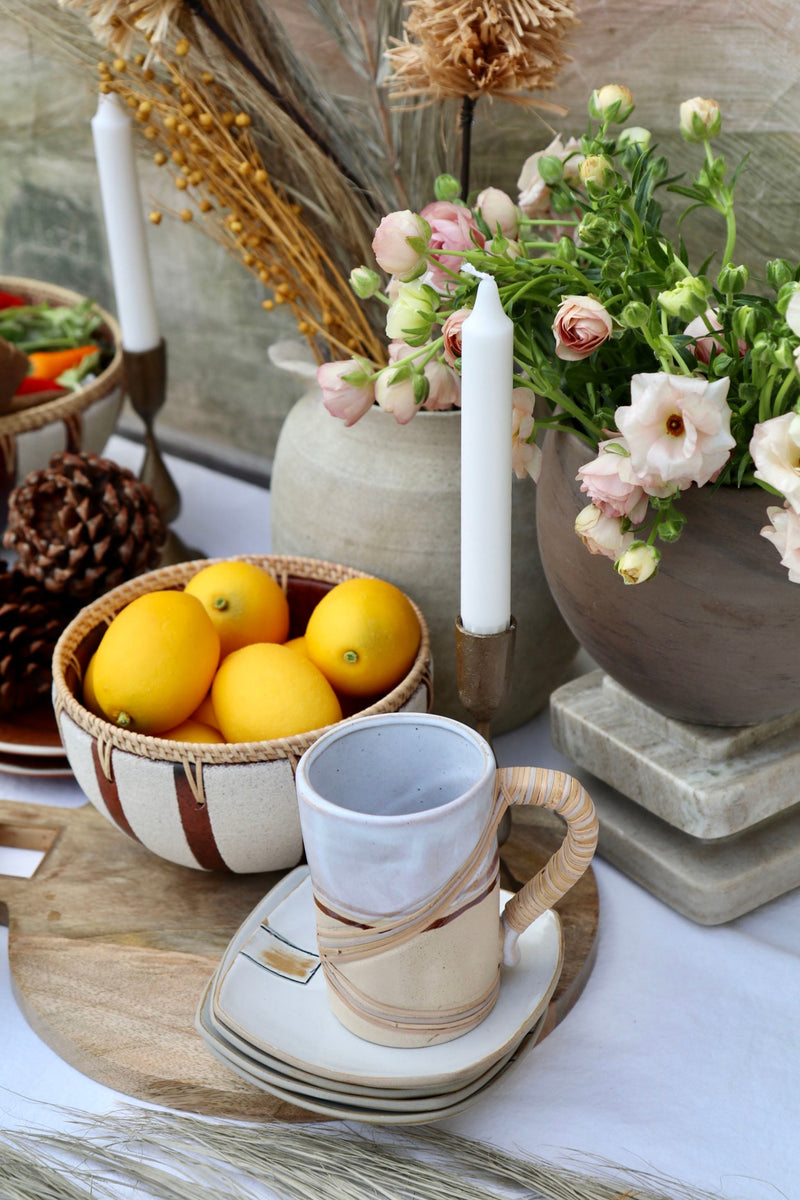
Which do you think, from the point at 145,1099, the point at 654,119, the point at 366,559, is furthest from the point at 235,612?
the point at 654,119

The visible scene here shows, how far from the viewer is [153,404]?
75 centimetres

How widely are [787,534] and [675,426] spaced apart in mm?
46

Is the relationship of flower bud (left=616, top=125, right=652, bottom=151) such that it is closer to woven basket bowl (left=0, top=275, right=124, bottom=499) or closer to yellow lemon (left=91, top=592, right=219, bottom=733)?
yellow lemon (left=91, top=592, right=219, bottom=733)

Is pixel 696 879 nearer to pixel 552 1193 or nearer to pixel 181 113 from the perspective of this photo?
pixel 552 1193

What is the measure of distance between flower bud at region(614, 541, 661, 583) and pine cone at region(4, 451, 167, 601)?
0.36 m

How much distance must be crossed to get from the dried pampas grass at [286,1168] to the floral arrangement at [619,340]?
0.20 m

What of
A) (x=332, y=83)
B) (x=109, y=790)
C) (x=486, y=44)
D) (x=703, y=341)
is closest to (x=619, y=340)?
(x=703, y=341)

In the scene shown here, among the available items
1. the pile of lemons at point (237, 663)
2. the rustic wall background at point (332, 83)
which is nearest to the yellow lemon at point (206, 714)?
the pile of lemons at point (237, 663)

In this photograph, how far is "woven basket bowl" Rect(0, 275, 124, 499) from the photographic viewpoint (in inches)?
26.9

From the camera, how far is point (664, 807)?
1.52ft

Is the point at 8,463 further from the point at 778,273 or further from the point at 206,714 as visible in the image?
the point at 778,273

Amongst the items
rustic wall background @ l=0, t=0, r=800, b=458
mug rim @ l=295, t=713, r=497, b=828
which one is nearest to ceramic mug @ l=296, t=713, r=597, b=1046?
mug rim @ l=295, t=713, r=497, b=828

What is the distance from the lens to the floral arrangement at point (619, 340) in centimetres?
33

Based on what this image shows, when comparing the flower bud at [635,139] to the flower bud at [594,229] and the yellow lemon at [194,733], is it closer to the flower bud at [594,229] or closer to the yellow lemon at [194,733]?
the flower bud at [594,229]
